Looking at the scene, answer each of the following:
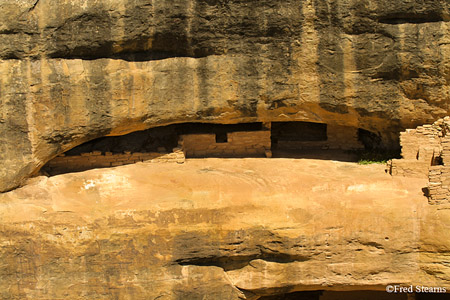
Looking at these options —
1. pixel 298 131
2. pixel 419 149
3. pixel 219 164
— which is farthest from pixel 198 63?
pixel 419 149

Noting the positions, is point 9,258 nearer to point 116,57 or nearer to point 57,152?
point 57,152

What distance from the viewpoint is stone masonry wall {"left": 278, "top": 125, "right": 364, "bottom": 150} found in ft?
34.6

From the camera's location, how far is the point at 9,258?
7.43m

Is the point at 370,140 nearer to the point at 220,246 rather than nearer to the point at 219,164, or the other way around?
the point at 219,164

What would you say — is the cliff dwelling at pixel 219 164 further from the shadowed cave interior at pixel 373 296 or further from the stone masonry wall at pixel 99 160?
the shadowed cave interior at pixel 373 296

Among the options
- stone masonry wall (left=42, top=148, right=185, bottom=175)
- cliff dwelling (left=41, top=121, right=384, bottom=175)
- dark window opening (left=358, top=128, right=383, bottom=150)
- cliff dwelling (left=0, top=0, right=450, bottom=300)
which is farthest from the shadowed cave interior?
stone masonry wall (left=42, top=148, right=185, bottom=175)

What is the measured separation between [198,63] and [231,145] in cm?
221

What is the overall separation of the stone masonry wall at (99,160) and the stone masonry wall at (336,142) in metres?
2.74

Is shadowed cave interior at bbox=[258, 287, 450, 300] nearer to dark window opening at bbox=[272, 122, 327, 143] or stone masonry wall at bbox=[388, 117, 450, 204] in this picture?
stone masonry wall at bbox=[388, 117, 450, 204]

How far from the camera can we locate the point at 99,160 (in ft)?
30.8

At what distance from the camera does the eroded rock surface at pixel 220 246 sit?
735 centimetres

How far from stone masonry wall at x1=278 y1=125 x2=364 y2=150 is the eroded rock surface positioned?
2897 millimetres

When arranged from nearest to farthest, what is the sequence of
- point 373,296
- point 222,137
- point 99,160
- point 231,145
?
point 99,160, point 373,296, point 231,145, point 222,137

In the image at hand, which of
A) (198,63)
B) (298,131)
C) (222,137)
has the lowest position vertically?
(222,137)
